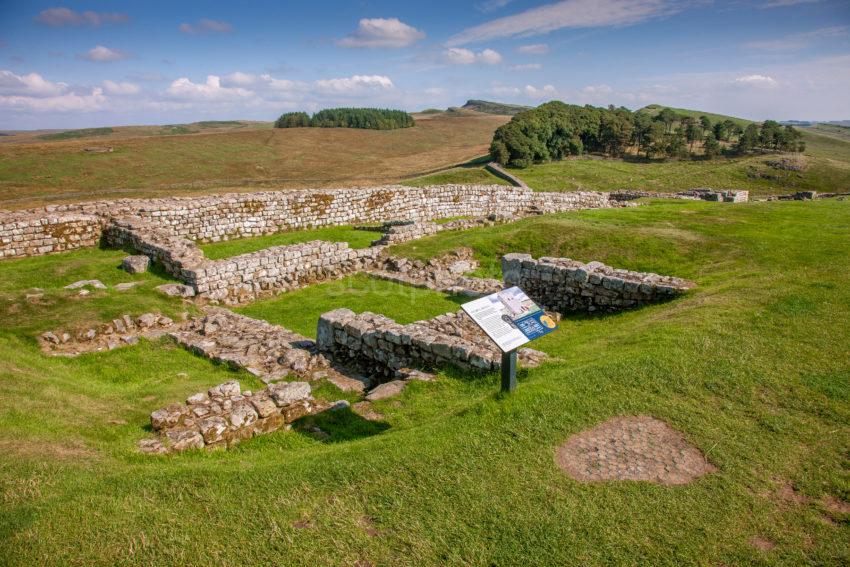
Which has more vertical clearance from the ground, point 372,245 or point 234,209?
point 234,209

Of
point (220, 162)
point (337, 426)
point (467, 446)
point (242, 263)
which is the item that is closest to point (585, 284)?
point (337, 426)

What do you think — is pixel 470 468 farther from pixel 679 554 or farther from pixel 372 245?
pixel 372 245

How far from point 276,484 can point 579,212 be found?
922 inches

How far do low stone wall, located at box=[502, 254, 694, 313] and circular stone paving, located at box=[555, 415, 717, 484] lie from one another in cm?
743

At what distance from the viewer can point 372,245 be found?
24.4 metres

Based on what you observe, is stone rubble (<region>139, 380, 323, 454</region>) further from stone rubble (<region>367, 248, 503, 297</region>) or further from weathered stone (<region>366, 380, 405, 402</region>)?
stone rubble (<region>367, 248, 503, 297</region>)

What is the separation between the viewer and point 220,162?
2943 inches

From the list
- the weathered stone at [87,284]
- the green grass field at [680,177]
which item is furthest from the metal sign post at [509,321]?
the green grass field at [680,177]

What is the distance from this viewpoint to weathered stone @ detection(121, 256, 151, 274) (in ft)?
59.1

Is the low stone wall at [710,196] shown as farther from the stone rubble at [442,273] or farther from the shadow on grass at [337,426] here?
the shadow on grass at [337,426]

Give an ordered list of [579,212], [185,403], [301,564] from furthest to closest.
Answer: [579,212], [185,403], [301,564]

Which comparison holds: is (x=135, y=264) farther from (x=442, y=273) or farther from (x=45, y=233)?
(x=442, y=273)

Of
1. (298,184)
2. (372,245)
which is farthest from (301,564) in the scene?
(298,184)

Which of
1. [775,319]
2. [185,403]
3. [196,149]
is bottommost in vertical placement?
[185,403]
